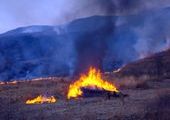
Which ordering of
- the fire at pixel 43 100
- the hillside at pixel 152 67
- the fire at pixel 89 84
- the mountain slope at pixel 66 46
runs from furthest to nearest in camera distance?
1. the mountain slope at pixel 66 46
2. the hillside at pixel 152 67
3. the fire at pixel 89 84
4. the fire at pixel 43 100

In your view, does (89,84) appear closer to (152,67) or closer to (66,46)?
(152,67)

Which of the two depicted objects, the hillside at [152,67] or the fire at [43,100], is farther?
the hillside at [152,67]

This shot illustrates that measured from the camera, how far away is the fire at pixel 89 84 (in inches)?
1314

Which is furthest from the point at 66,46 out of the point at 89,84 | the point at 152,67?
the point at 89,84

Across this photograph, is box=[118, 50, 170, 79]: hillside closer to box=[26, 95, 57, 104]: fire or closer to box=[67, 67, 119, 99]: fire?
box=[67, 67, 119, 99]: fire

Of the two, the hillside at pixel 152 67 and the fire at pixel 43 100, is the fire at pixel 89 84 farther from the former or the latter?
the hillside at pixel 152 67

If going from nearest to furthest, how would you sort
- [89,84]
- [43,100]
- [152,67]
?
[43,100]
[89,84]
[152,67]

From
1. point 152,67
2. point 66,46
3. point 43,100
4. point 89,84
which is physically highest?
point 66,46

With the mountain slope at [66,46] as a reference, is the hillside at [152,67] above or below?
below

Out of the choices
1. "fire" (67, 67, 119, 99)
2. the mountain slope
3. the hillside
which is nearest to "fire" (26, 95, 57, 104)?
"fire" (67, 67, 119, 99)

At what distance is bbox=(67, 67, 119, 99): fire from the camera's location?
33.4 m

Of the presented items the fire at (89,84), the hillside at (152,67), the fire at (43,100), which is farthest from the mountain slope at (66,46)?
the fire at (43,100)

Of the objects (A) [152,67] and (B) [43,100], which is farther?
(A) [152,67]

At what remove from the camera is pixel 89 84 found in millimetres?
33625
